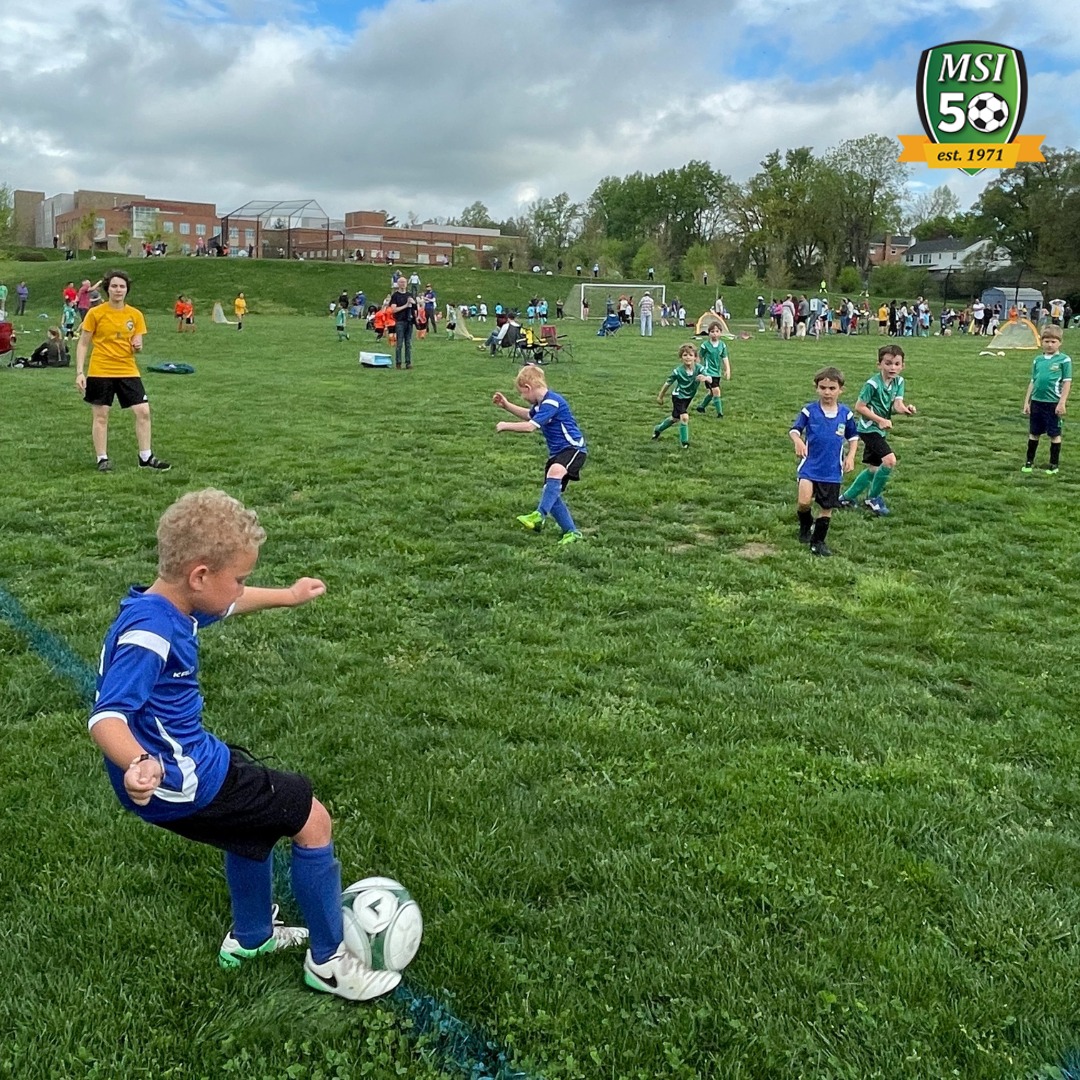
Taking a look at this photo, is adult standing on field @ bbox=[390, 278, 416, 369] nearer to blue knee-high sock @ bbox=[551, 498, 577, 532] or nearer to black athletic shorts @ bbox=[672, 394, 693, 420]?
black athletic shorts @ bbox=[672, 394, 693, 420]

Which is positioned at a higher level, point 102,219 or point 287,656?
point 102,219

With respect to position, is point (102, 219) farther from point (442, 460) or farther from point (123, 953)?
point (123, 953)

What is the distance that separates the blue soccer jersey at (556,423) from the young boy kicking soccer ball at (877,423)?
2821 millimetres

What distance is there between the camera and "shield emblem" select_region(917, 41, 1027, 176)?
1684 centimetres

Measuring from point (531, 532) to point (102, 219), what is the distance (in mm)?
108509

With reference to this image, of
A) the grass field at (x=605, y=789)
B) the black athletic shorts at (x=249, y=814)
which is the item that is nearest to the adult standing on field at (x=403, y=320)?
the grass field at (x=605, y=789)

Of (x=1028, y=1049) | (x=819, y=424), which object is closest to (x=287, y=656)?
(x=1028, y=1049)

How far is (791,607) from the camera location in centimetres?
628

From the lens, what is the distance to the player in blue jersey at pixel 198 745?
2324 mm

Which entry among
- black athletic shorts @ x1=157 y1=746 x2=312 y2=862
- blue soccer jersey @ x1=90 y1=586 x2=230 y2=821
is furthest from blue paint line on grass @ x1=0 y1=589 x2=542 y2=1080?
blue soccer jersey @ x1=90 y1=586 x2=230 y2=821

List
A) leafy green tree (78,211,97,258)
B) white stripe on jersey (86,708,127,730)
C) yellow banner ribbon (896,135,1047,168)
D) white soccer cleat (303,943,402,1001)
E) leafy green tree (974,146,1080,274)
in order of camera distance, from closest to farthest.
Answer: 1. white stripe on jersey (86,708,127,730)
2. white soccer cleat (303,943,402,1001)
3. yellow banner ribbon (896,135,1047,168)
4. leafy green tree (974,146,1080,274)
5. leafy green tree (78,211,97,258)

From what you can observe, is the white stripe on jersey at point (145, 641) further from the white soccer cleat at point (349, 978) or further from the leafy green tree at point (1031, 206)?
the leafy green tree at point (1031, 206)

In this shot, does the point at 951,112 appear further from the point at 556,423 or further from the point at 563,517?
the point at 563,517

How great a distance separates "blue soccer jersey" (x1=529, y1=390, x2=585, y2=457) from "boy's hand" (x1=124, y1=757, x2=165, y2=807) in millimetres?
6049
